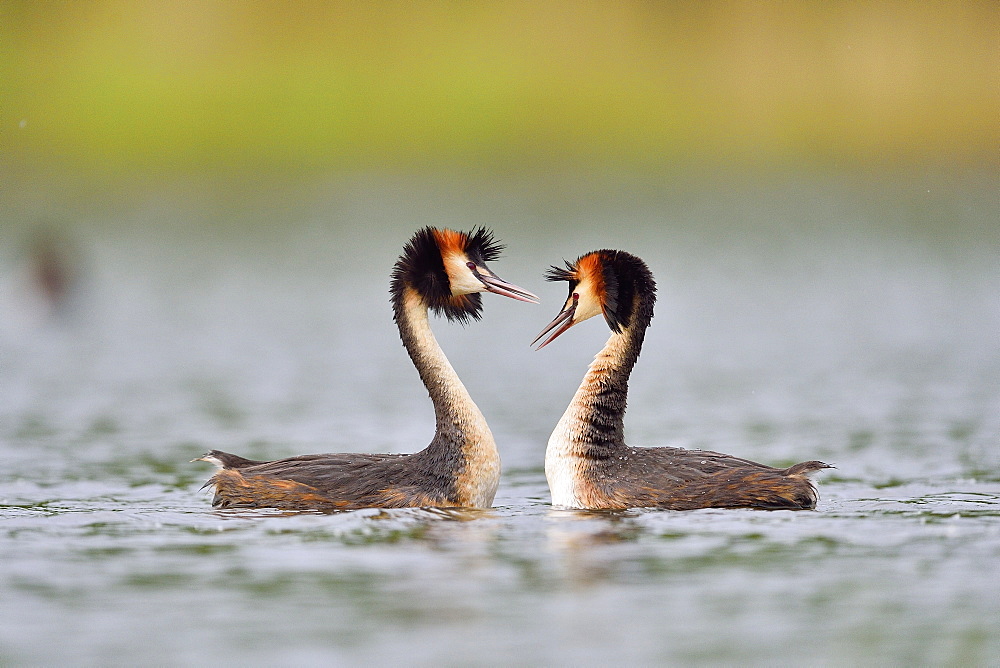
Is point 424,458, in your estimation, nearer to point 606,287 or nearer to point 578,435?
point 578,435

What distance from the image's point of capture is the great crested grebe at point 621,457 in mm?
10383

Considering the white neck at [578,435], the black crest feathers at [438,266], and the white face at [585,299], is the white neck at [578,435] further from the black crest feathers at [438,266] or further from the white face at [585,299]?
the black crest feathers at [438,266]

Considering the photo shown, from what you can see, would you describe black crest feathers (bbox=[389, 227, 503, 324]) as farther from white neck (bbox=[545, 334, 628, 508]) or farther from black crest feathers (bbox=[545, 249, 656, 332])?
white neck (bbox=[545, 334, 628, 508])

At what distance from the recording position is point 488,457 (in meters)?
10.7

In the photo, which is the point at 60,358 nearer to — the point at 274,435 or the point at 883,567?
the point at 274,435

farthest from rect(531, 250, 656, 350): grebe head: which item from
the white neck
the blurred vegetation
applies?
the blurred vegetation

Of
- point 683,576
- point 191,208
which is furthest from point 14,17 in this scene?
point 683,576

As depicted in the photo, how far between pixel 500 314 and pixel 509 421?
866 cm

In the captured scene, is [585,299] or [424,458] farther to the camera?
[585,299]

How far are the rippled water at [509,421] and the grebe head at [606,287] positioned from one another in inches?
53.1

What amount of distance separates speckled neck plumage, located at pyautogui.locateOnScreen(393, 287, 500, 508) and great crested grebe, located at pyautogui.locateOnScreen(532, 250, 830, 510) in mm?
535

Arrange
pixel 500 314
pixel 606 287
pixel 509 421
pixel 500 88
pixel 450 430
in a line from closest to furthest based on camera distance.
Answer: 1. pixel 450 430
2. pixel 606 287
3. pixel 509 421
4. pixel 500 314
5. pixel 500 88

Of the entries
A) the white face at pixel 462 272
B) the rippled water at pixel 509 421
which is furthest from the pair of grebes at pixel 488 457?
the rippled water at pixel 509 421

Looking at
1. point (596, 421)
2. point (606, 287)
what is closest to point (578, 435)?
point (596, 421)
